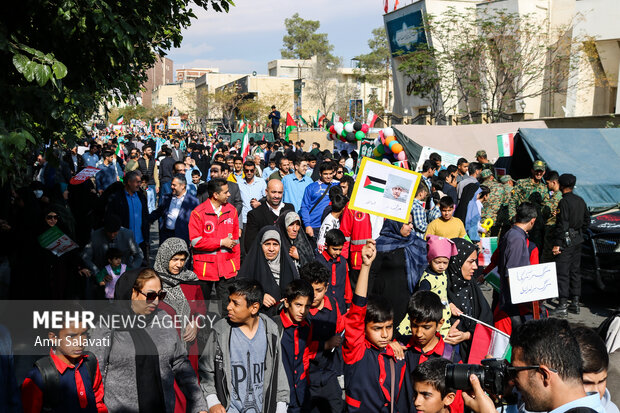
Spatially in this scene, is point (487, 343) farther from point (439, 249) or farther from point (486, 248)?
point (486, 248)

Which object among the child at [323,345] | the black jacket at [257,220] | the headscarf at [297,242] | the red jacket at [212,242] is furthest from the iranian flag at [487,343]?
the black jacket at [257,220]

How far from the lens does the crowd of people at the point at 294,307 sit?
135 inches

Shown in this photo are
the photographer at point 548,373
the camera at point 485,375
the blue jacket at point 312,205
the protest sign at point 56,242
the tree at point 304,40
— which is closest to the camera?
the photographer at point 548,373

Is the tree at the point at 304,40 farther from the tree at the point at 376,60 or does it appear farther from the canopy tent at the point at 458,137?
the canopy tent at the point at 458,137

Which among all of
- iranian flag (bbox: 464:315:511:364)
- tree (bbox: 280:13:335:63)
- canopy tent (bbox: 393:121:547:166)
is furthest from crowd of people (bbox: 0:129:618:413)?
tree (bbox: 280:13:335:63)

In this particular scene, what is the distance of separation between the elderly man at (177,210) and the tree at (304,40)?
77078 mm

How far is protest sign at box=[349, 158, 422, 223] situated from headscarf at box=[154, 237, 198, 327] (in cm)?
172

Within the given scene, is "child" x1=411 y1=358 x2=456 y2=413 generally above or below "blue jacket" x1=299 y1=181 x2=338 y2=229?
below

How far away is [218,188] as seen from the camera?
23.1 feet

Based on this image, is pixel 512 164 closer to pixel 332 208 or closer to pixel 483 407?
pixel 332 208

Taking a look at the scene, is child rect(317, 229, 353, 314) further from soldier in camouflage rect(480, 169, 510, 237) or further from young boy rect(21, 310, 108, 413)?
soldier in camouflage rect(480, 169, 510, 237)

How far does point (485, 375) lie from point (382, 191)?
294 centimetres

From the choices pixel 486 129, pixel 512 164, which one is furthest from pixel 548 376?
pixel 486 129

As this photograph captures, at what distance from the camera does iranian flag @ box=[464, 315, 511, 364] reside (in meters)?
4.46
